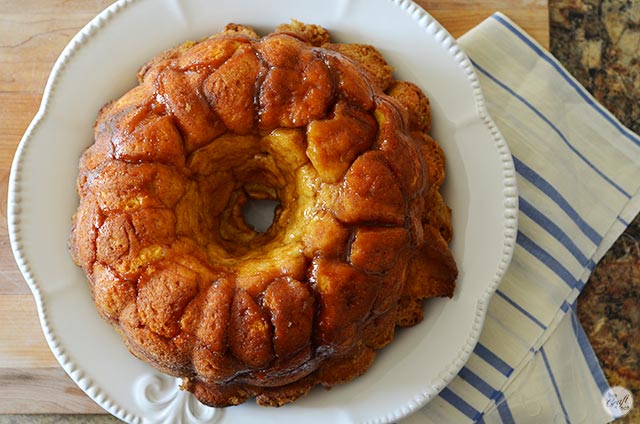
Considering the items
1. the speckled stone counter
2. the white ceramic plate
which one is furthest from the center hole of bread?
the speckled stone counter

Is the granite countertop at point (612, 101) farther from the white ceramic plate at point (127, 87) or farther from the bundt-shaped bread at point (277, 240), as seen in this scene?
the bundt-shaped bread at point (277, 240)

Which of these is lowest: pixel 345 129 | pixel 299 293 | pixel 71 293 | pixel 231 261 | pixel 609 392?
pixel 71 293

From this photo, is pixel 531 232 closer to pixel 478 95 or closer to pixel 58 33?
pixel 478 95

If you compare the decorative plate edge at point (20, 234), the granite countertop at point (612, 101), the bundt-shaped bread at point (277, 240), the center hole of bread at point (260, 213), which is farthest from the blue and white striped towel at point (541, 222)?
the decorative plate edge at point (20, 234)

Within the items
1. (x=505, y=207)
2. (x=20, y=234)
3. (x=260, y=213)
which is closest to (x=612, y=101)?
(x=505, y=207)

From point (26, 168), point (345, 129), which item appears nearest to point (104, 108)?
point (26, 168)

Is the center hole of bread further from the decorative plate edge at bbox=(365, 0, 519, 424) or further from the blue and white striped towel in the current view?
the blue and white striped towel

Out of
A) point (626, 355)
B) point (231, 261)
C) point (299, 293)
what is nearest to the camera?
point (299, 293)

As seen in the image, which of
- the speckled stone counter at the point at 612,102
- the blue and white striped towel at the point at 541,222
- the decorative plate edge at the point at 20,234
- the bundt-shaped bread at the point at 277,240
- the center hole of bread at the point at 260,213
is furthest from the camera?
the speckled stone counter at the point at 612,102
